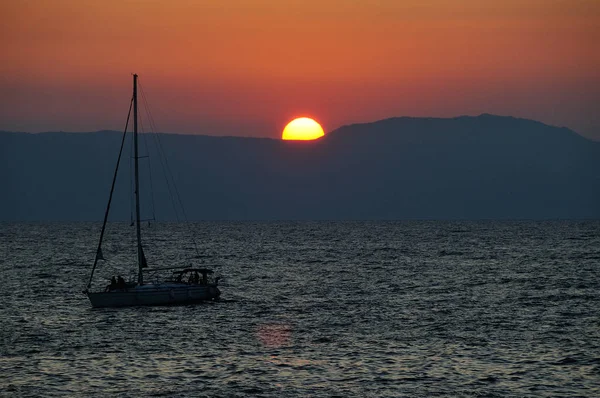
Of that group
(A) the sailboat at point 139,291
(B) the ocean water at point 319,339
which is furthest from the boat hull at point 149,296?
(B) the ocean water at point 319,339

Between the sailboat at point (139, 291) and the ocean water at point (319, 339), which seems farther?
the sailboat at point (139, 291)

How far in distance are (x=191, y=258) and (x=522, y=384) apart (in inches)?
4208

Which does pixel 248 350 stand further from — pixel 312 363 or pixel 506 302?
pixel 506 302

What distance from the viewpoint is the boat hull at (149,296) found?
66125mm

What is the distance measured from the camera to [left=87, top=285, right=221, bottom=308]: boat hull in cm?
6612

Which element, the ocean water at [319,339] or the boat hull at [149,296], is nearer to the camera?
the ocean water at [319,339]

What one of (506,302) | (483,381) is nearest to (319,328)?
(483,381)

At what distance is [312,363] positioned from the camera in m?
43.9

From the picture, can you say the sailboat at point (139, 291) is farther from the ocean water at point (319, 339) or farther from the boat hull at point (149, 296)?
the ocean water at point (319, 339)

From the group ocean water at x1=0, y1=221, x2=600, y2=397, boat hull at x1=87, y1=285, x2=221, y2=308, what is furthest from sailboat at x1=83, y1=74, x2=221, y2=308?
ocean water at x1=0, y1=221, x2=600, y2=397

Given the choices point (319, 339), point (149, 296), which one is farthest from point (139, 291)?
point (319, 339)

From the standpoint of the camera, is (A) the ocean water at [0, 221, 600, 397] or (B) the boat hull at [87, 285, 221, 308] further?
(B) the boat hull at [87, 285, 221, 308]

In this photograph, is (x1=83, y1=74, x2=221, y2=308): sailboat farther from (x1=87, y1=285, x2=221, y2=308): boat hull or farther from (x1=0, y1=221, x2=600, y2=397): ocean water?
(x1=0, y1=221, x2=600, y2=397): ocean water

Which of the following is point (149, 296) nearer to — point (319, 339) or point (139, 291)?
point (139, 291)
